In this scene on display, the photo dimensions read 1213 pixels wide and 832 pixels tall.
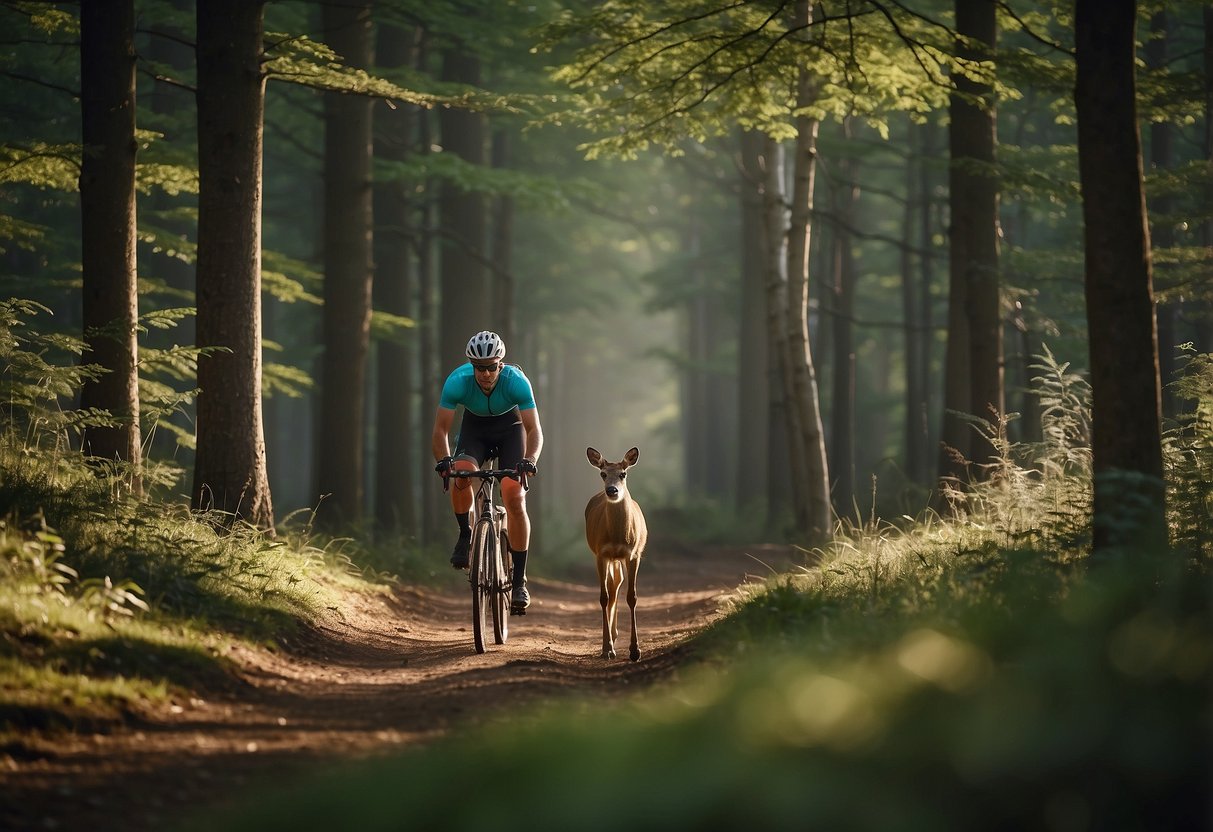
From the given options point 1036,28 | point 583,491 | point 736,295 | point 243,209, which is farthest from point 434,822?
point 583,491

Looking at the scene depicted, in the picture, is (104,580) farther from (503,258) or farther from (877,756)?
(503,258)

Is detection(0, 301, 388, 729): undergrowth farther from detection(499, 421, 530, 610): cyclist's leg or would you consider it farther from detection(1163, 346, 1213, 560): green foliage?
detection(1163, 346, 1213, 560): green foliage

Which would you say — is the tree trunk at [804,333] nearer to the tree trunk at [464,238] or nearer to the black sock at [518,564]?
the black sock at [518,564]

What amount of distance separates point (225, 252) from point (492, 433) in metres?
3.53

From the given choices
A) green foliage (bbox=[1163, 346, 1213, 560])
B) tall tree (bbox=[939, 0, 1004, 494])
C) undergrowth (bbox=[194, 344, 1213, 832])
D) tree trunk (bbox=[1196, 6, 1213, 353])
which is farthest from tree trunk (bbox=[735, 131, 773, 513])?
undergrowth (bbox=[194, 344, 1213, 832])

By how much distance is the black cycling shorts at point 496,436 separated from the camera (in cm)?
1078

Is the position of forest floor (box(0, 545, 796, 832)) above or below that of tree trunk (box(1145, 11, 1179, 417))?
below

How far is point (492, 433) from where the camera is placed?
427 inches

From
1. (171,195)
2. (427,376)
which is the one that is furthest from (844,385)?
(171,195)

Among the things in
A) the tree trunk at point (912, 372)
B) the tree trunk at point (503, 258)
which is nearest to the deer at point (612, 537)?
the tree trunk at point (503, 258)

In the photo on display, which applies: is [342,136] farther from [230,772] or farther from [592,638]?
[230,772]

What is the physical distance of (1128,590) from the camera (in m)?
5.97

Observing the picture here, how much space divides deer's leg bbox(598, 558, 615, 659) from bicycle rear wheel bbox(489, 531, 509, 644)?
→ 3.09 ft

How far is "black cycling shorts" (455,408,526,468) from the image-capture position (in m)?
10.8
